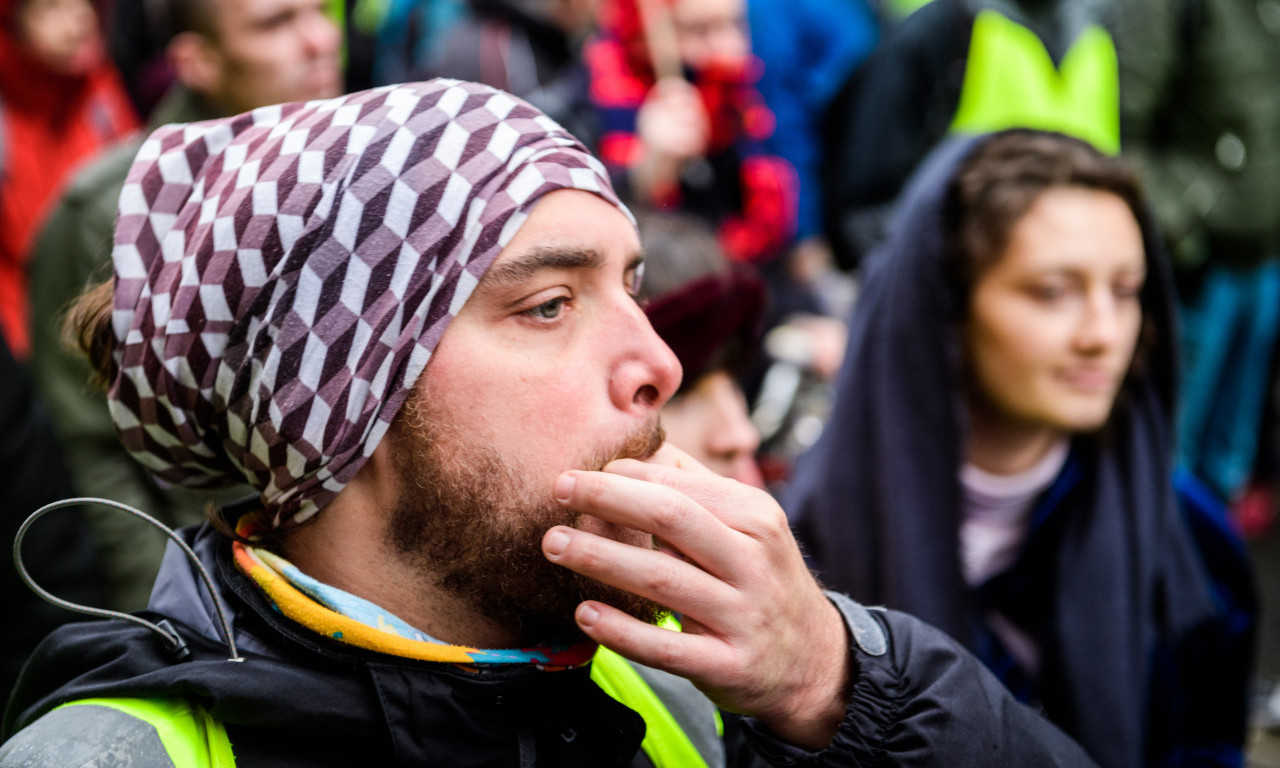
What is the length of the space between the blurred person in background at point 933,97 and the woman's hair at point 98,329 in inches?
150

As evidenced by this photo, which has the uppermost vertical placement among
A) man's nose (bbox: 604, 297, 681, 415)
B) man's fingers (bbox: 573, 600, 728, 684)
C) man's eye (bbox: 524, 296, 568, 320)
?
man's eye (bbox: 524, 296, 568, 320)

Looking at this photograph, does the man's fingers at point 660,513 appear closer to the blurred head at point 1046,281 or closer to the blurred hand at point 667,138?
the blurred head at point 1046,281

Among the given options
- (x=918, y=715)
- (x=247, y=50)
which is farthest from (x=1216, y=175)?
(x=918, y=715)

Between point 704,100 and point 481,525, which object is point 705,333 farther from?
point 704,100

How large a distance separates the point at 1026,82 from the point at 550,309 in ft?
13.6

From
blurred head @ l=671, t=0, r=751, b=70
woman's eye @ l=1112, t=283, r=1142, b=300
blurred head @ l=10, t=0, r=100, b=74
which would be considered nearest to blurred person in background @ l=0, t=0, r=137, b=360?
blurred head @ l=10, t=0, r=100, b=74

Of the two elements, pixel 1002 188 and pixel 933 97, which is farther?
pixel 933 97

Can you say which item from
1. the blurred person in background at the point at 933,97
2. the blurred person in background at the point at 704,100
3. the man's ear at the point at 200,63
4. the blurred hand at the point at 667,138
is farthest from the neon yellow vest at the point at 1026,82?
the man's ear at the point at 200,63

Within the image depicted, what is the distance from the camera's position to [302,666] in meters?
1.51

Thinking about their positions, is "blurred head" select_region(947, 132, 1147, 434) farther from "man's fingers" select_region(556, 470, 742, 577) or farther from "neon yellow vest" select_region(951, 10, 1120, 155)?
"neon yellow vest" select_region(951, 10, 1120, 155)

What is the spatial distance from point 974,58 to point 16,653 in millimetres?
4503

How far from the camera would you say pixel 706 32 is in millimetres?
4582

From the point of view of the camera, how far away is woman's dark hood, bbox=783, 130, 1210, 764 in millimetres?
2662

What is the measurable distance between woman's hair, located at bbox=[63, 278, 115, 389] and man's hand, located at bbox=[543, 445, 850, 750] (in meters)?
0.81
